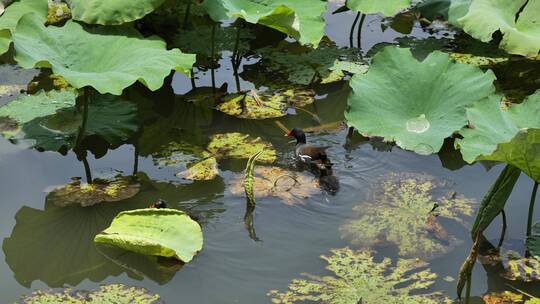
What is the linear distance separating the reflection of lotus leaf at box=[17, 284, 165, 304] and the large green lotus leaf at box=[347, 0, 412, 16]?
315 cm

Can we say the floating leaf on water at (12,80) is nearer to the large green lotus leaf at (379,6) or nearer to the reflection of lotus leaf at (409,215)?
the large green lotus leaf at (379,6)

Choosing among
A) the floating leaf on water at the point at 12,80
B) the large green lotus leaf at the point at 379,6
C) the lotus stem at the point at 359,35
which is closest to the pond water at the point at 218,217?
the floating leaf on water at the point at 12,80

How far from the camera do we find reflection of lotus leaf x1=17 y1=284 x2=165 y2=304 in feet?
13.8

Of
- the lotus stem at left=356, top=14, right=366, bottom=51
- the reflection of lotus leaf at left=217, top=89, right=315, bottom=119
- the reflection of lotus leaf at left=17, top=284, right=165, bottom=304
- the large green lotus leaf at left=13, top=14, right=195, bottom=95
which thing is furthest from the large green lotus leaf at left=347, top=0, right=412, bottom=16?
the reflection of lotus leaf at left=17, top=284, right=165, bottom=304

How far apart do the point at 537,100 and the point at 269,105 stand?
2029 mm

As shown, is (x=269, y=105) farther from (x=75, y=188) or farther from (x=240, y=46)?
(x=75, y=188)

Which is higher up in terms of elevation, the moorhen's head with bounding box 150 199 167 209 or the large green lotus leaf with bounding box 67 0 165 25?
the large green lotus leaf with bounding box 67 0 165 25

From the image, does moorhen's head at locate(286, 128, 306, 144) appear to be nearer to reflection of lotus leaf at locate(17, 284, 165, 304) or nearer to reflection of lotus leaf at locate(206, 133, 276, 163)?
reflection of lotus leaf at locate(206, 133, 276, 163)

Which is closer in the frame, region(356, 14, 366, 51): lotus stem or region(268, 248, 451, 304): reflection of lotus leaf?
region(268, 248, 451, 304): reflection of lotus leaf

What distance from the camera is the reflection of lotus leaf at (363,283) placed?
4250 millimetres

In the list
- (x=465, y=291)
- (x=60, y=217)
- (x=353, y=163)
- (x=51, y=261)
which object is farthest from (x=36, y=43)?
(x=465, y=291)

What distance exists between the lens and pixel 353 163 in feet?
18.2

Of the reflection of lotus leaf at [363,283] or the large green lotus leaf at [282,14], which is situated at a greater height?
the large green lotus leaf at [282,14]

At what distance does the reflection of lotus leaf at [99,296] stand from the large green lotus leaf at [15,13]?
231 centimetres
